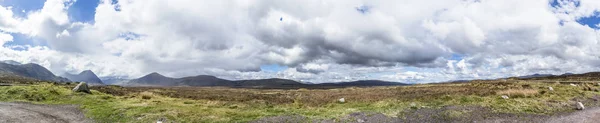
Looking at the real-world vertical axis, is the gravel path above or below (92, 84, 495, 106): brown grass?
below

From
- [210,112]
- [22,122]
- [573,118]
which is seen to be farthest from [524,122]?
[22,122]

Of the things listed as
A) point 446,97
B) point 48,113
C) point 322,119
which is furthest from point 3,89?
point 446,97

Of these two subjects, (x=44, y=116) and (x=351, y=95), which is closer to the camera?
(x=44, y=116)

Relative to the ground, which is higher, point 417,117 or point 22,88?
point 22,88

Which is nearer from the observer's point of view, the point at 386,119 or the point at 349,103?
the point at 386,119

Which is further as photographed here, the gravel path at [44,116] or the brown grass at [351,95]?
the brown grass at [351,95]

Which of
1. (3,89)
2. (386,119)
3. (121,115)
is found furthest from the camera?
(3,89)

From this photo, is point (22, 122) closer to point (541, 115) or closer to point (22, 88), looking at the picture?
point (22, 88)

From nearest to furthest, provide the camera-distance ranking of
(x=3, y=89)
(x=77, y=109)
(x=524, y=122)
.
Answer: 1. (x=524, y=122)
2. (x=77, y=109)
3. (x=3, y=89)

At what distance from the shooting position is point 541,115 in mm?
27344

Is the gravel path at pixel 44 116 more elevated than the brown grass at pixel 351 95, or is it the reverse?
the brown grass at pixel 351 95

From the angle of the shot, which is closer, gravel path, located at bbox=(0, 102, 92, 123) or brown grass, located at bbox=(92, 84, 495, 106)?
gravel path, located at bbox=(0, 102, 92, 123)

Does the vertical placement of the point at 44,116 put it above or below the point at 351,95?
below

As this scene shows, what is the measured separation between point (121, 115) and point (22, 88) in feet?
78.9
